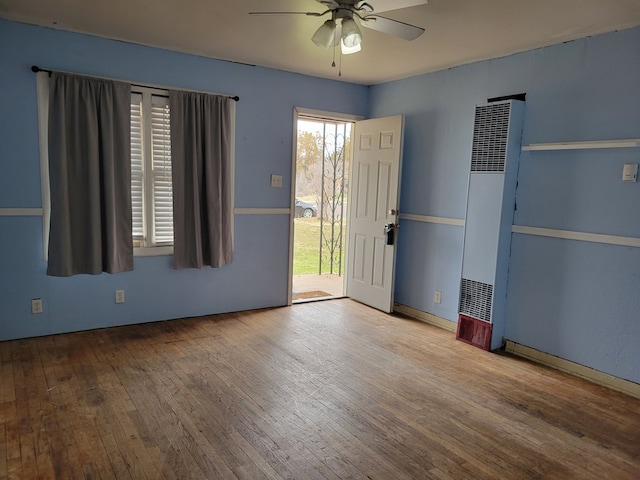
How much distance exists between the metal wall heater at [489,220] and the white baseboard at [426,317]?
0.32 m

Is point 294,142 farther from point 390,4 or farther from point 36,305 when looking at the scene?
point 36,305

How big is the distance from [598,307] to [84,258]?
157 inches

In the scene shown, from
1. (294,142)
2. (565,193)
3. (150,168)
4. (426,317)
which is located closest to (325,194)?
(294,142)

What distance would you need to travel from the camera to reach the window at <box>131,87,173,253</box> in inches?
148

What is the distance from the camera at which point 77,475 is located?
1978 mm

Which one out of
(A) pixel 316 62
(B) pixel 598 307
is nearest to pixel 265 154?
(A) pixel 316 62

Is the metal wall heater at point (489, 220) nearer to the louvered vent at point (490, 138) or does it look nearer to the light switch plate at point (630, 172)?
the louvered vent at point (490, 138)

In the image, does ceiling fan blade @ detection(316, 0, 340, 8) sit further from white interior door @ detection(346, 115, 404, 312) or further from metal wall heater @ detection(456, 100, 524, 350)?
Result: white interior door @ detection(346, 115, 404, 312)

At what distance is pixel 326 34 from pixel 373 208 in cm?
245

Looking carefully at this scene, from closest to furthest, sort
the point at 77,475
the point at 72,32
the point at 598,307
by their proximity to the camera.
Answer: the point at 77,475
the point at 598,307
the point at 72,32

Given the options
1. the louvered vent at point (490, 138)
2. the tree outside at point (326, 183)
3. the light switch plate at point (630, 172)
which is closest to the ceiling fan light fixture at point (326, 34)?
the louvered vent at point (490, 138)

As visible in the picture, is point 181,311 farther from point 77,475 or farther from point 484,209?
point 484,209

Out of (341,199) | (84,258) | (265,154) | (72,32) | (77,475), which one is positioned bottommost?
(77,475)

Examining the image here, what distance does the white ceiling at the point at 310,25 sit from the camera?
2.70m
